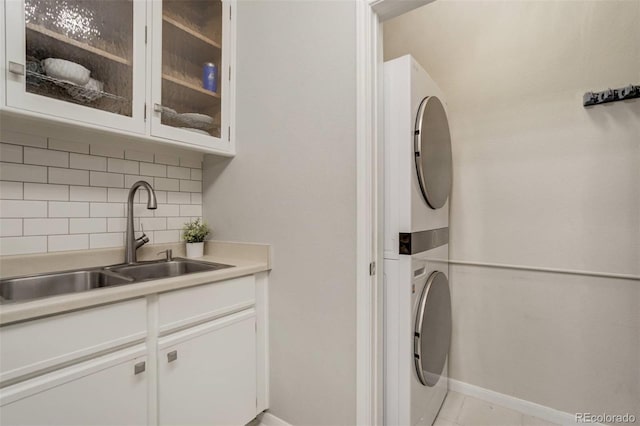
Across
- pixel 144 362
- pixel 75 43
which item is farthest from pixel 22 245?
pixel 75 43

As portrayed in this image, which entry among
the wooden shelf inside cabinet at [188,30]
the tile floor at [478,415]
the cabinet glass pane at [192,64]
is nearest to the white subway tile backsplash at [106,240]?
the cabinet glass pane at [192,64]

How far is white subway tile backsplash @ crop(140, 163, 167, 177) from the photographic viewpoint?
1.65m

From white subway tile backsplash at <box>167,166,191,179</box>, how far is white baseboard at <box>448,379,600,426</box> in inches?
85.7

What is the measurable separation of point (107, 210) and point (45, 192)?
247 millimetres

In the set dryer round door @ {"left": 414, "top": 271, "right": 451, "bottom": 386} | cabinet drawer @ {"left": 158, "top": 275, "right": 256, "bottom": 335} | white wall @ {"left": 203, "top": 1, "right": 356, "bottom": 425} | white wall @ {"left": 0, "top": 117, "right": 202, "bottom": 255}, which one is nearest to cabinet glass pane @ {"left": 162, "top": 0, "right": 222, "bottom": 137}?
white wall @ {"left": 203, "top": 1, "right": 356, "bottom": 425}

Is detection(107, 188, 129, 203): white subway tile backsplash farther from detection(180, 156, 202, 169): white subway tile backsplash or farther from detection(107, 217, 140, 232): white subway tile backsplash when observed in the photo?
detection(180, 156, 202, 169): white subway tile backsplash

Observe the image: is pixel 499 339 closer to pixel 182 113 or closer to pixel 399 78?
pixel 399 78

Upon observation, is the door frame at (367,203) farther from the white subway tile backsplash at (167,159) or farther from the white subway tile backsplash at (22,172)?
the white subway tile backsplash at (22,172)

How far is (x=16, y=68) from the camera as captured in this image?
3.32ft

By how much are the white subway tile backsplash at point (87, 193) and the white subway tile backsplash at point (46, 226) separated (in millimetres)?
114

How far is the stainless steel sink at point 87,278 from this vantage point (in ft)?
3.82

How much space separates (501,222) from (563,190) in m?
0.35

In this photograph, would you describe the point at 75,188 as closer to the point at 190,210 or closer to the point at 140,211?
the point at 140,211

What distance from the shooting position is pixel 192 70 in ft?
5.19
